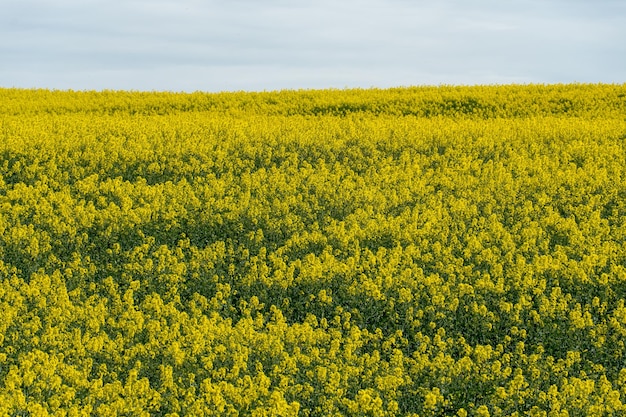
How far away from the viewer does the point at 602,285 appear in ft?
40.5

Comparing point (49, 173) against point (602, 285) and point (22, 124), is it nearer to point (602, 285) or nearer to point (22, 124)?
point (22, 124)

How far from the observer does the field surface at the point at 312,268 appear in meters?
8.91

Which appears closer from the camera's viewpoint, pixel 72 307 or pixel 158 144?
pixel 72 307

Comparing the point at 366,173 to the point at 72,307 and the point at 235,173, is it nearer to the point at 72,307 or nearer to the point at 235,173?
the point at 235,173

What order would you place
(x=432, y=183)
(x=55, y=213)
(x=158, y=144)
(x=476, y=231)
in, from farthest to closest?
(x=158, y=144), (x=432, y=183), (x=55, y=213), (x=476, y=231)

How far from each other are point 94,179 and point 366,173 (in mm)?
6404

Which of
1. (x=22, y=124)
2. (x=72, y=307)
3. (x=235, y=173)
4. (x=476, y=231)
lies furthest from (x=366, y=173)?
(x=22, y=124)

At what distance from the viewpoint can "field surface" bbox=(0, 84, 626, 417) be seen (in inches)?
351

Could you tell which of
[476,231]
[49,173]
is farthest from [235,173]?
[476,231]

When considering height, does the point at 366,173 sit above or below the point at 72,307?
above

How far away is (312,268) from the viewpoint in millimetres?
12398

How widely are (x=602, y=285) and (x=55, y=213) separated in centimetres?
1043

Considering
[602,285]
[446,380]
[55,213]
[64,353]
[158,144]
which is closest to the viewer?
[446,380]

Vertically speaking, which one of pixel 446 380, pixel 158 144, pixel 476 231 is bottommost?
pixel 446 380
